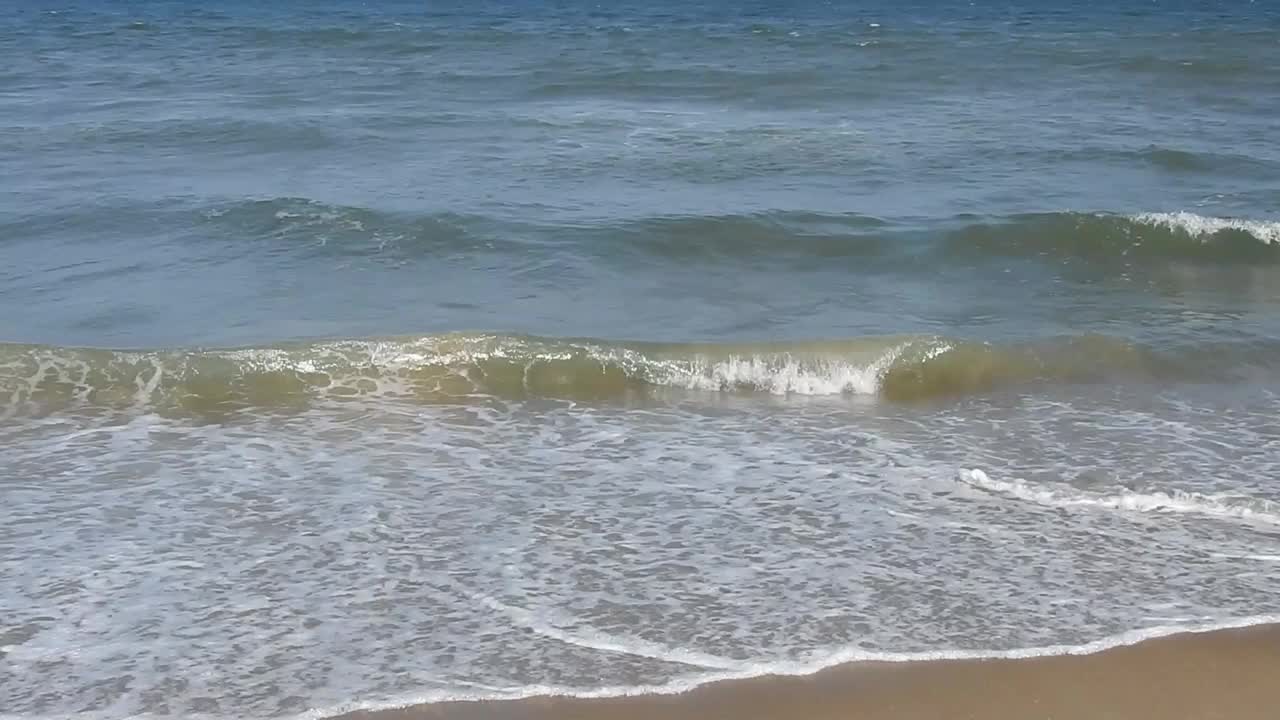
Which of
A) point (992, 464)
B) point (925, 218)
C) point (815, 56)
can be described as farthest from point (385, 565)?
point (815, 56)

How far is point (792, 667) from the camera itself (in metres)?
5.68

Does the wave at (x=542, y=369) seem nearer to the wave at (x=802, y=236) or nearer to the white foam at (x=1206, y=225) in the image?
the wave at (x=802, y=236)

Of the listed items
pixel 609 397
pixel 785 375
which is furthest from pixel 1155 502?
pixel 609 397

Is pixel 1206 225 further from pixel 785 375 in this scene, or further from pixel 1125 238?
pixel 785 375

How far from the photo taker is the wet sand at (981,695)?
5.35 m

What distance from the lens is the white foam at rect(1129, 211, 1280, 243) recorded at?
12.9 metres

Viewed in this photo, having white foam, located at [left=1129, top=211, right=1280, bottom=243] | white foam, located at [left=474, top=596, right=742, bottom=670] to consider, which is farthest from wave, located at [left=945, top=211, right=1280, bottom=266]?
white foam, located at [left=474, top=596, right=742, bottom=670]

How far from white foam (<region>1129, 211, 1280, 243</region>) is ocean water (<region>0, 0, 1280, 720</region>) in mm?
40

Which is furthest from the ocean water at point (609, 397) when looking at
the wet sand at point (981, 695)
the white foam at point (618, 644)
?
the wet sand at point (981, 695)

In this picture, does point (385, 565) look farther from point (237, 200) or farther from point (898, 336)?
point (237, 200)

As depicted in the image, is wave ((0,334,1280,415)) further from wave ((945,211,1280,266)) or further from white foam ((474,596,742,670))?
white foam ((474,596,742,670))

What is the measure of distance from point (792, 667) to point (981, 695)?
697 mm

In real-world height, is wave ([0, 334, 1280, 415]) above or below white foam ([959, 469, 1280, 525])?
above

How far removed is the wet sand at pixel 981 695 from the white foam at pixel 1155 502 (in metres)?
1.47
